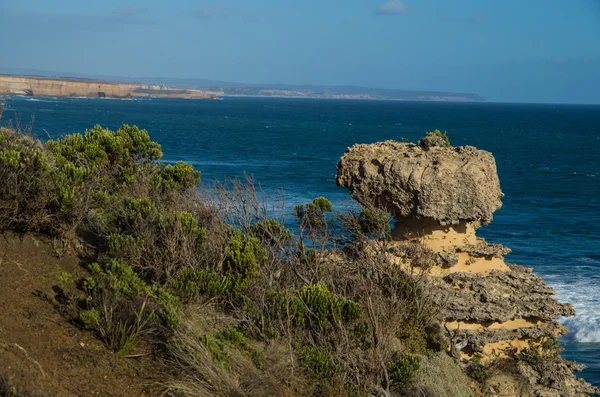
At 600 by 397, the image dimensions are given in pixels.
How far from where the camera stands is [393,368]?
10.3 m

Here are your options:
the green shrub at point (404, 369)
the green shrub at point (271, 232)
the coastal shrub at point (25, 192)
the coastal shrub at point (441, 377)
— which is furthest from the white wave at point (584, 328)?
the coastal shrub at point (25, 192)

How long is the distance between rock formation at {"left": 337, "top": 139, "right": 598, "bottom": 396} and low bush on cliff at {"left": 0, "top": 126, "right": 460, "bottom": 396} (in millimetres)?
527

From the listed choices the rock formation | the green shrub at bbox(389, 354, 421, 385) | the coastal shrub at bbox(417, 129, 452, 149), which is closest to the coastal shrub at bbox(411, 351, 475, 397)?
the green shrub at bbox(389, 354, 421, 385)

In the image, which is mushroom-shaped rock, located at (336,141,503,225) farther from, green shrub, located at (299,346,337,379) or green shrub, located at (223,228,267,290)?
green shrub, located at (299,346,337,379)

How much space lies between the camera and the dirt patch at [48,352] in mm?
8359

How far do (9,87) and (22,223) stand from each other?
652ft

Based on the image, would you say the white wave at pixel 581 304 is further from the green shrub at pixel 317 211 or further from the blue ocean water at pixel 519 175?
the green shrub at pixel 317 211

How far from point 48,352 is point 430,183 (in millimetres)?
7148

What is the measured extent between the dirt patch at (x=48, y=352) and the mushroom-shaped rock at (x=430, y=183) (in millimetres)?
5797

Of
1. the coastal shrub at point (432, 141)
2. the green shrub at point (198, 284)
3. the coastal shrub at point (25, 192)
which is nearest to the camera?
the green shrub at point (198, 284)

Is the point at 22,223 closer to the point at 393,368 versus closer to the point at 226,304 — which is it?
the point at 226,304

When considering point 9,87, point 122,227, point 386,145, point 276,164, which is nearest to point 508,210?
point 276,164

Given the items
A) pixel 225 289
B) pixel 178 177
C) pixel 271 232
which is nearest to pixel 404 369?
pixel 225 289

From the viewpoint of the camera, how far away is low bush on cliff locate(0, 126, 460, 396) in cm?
959
